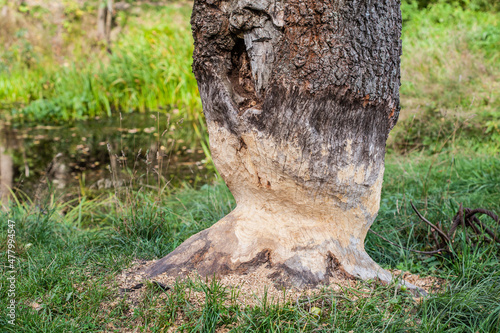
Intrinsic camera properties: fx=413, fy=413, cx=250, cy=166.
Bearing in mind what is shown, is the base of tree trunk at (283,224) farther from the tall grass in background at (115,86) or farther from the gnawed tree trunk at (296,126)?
the tall grass in background at (115,86)

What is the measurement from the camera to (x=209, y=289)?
1.95 m

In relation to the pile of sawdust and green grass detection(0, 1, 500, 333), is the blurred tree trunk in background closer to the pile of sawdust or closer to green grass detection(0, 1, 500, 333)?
green grass detection(0, 1, 500, 333)

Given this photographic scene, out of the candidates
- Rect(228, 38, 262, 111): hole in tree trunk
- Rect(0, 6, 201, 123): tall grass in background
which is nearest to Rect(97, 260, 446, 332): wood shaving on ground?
Rect(228, 38, 262, 111): hole in tree trunk

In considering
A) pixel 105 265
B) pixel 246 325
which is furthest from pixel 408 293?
pixel 105 265

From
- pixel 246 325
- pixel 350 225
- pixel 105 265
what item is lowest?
pixel 105 265

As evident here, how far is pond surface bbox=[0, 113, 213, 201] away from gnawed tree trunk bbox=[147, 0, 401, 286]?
2192mm

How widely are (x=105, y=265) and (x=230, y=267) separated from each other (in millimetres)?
793

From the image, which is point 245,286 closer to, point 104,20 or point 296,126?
point 296,126

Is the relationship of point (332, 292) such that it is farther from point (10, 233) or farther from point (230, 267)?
point (10, 233)

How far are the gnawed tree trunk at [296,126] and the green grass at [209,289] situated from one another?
0.23 metres

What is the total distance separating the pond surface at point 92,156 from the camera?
479 cm

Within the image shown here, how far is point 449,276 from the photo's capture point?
2354mm

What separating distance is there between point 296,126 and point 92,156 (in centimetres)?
455

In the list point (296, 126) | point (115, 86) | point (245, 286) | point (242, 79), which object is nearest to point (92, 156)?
point (115, 86)
